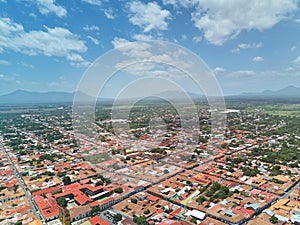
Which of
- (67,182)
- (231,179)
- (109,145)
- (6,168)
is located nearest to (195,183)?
(231,179)

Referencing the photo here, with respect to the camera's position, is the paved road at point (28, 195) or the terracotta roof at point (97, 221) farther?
the paved road at point (28, 195)

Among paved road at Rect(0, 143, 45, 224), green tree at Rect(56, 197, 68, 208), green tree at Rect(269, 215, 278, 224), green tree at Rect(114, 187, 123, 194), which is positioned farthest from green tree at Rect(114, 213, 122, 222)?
green tree at Rect(269, 215, 278, 224)

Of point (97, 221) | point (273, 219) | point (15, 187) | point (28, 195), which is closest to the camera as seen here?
point (273, 219)

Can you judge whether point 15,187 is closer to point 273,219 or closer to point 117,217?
point 117,217

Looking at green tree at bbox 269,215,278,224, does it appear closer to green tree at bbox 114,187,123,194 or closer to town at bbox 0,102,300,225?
town at bbox 0,102,300,225

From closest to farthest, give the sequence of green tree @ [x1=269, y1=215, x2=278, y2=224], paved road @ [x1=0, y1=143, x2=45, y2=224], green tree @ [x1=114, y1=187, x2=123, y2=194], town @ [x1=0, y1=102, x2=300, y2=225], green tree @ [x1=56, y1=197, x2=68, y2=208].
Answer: green tree @ [x1=269, y1=215, x2=278, y2=224] → town @ [x1=0, y1=102, x2=300, y2=225] → paved road @ [x1=0, y1=143, x2=45, y2=224] → green tree @ [x1=56, y1=197, x2=68, y2=208] → green tree @ [x1=114, y1=187, x2=123, y2=194]

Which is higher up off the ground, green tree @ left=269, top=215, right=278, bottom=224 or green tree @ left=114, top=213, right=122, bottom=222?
green tree @ left=269, top=215, right=278, bottom=224

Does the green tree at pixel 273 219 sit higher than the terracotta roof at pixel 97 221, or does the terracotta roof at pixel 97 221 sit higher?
the green tree at pixel 273 219

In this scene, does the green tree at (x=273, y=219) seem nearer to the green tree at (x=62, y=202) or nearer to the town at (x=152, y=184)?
the town at (x=152, y=184)

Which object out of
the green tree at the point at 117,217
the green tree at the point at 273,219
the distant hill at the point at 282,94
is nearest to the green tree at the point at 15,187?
the green tree at the point at 117,217

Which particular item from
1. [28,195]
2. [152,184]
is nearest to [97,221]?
[152,184]

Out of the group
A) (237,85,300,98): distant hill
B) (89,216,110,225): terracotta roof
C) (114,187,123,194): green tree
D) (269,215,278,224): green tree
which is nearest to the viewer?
(269,215,278,224): green tree
